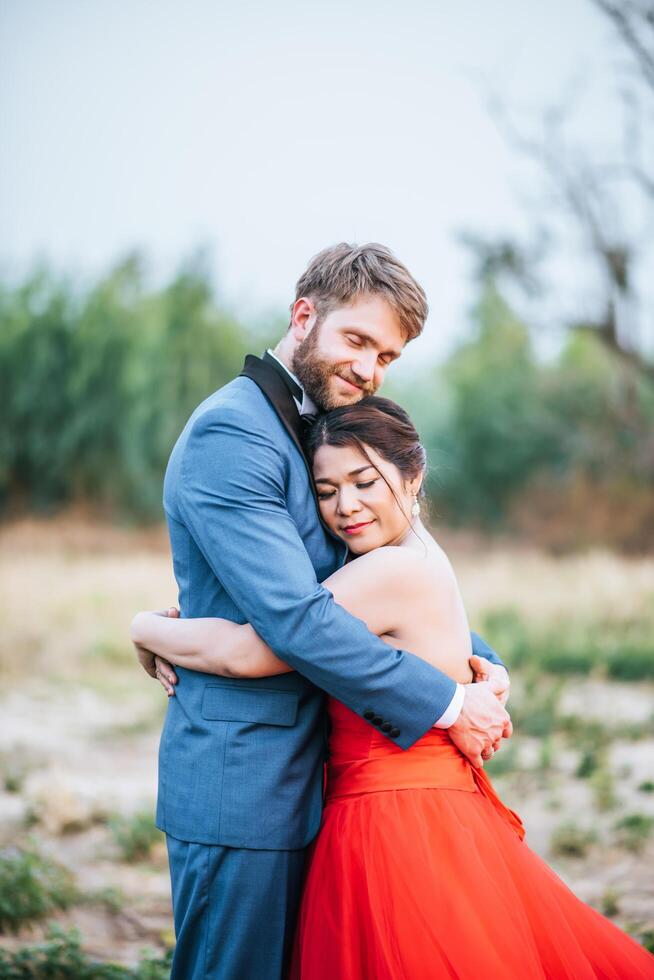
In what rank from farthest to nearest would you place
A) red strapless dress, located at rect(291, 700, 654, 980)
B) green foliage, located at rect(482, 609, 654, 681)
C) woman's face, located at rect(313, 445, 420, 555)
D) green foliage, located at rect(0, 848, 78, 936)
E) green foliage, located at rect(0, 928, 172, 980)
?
green foliage, located at rect(482, 609, 654, 681) < green foliage, located at rect(0, 848, 78, 936) < green foliage, located at rect(0, 928, 172, 980) < woman's face, located at rect(313, 445, 420, 555) < red strapless dress, located at rect(291, 700, 654, 980)

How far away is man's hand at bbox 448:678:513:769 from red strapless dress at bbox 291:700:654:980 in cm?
5

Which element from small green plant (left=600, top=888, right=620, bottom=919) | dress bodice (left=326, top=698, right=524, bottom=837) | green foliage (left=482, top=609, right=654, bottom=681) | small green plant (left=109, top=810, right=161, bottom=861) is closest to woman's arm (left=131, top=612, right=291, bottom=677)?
dress bodice (left=326, top=698, right=524, bottom=837)

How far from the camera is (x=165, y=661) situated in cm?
246

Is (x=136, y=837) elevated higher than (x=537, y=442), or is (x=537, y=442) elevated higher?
(x=537, y=442)

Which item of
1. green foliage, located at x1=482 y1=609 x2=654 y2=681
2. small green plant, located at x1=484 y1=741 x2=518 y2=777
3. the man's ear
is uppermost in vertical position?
the man's ear

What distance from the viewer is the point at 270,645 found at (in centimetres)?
219

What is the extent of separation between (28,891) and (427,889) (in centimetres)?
263

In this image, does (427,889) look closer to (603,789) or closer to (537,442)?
(603,789)

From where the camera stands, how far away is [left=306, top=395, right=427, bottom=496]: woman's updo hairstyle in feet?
8.22

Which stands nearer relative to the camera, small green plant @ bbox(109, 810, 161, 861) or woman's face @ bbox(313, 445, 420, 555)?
woman's face @ bbox(313, 445, 420, 555)

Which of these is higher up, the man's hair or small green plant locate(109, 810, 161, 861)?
the man's hair

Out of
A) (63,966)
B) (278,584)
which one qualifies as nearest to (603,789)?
(63,966)

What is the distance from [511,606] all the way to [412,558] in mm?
9971

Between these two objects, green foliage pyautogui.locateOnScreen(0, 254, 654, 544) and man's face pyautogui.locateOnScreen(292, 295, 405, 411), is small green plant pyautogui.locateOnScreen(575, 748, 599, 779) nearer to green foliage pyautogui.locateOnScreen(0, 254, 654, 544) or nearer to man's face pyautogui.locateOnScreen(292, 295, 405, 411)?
man's face pyautogui.locateOnScreen(292, 295, 405, 411)
